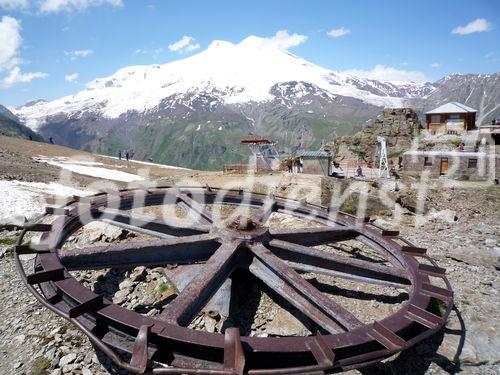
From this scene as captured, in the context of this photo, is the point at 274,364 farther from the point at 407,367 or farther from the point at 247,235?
the point at 247,235

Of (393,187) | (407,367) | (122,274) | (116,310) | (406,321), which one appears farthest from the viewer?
(393,187)

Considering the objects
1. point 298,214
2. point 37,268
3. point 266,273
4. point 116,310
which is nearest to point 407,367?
point 266,273

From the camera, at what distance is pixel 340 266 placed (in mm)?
6352

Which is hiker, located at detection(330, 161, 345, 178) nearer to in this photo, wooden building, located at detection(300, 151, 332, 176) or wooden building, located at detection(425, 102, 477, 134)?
wooden building, located at detection(300, 151, 332, 176)

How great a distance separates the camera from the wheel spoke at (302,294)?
181 inches

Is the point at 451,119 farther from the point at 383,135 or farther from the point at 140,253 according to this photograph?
the point at 140,253

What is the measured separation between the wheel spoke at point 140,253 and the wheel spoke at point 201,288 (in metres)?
0.54

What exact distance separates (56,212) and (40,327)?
2.46 meters

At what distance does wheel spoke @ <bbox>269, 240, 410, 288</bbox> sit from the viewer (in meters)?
6.16

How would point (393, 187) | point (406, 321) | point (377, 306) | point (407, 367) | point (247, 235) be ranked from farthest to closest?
point (393, 187)
point (377, 306)
point (247, 235)
point (407, 367)
point (406, 321)

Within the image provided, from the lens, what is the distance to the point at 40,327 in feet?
18.6

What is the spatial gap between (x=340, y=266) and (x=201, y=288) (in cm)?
270

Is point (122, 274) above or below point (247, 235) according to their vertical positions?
below

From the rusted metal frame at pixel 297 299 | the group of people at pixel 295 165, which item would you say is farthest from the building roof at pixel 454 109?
the rusted metal frame at pixel 297 299
